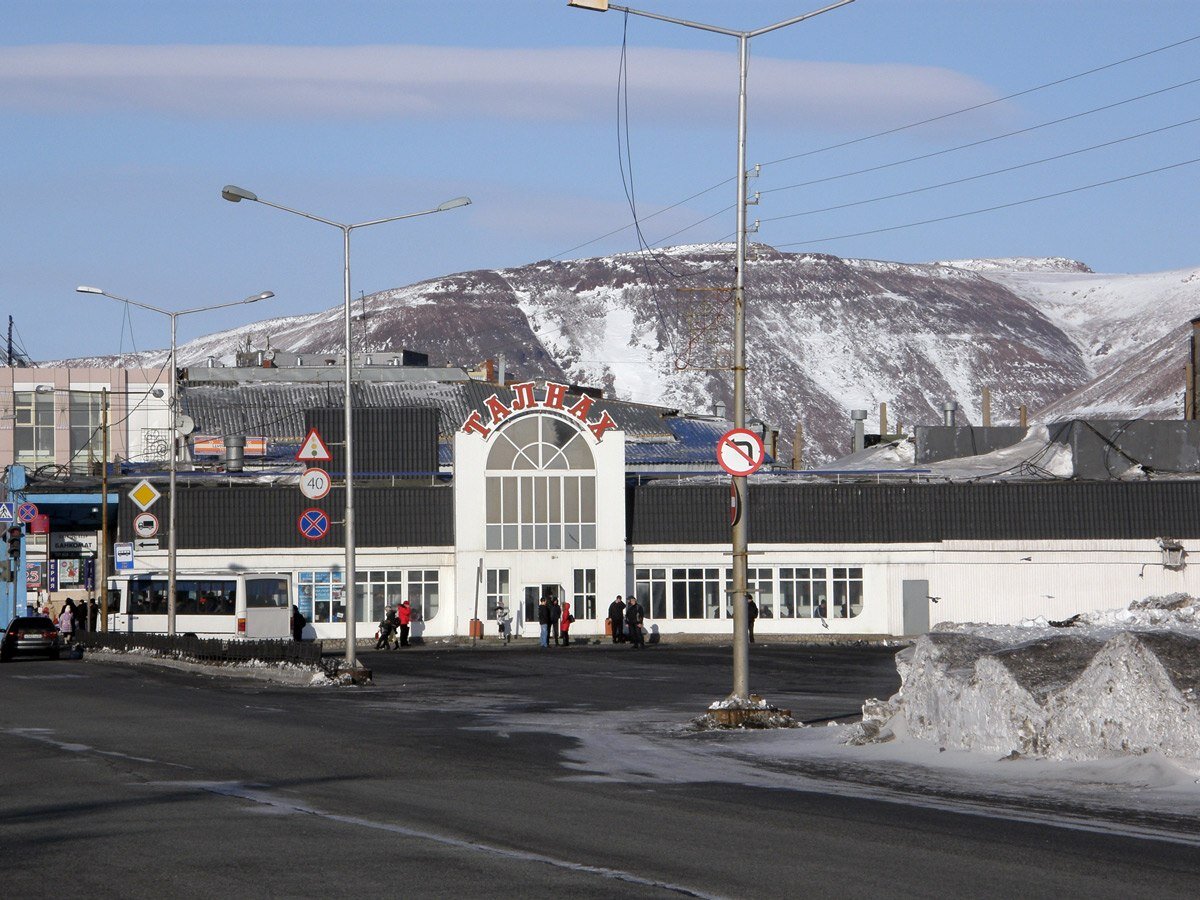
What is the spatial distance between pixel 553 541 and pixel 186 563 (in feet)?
47.0

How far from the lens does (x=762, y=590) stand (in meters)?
62.3

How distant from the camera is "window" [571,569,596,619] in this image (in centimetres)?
6131

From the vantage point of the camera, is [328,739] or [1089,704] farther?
[328,739]

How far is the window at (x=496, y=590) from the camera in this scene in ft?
202

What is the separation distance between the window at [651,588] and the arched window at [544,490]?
2525mm

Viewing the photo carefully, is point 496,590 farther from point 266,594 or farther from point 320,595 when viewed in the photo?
point 266,594

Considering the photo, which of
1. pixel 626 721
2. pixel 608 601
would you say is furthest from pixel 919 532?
pixel 626 721

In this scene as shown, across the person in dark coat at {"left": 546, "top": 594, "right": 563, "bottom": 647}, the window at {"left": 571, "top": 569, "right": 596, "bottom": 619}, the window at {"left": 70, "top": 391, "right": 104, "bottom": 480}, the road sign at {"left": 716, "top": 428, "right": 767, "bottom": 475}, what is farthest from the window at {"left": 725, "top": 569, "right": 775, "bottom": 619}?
the window at {"left": 70, "top": 391, "right": 104, "bottom": 480}

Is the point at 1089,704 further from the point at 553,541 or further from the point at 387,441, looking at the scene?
the point at 387,441

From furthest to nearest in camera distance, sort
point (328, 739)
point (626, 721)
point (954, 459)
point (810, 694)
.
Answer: point (954, 459) → point (810, 694) → point (626, 721) → point (328, 739)

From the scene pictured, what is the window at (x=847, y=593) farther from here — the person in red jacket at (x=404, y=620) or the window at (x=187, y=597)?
the window at (x=187, y=597)

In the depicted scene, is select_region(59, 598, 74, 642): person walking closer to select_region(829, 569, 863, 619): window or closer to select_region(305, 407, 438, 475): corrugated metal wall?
select_region(305, 407, 438, 475): corrugated metal wall

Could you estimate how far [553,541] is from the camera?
61438mm

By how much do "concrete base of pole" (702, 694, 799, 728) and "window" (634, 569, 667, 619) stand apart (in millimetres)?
40640
